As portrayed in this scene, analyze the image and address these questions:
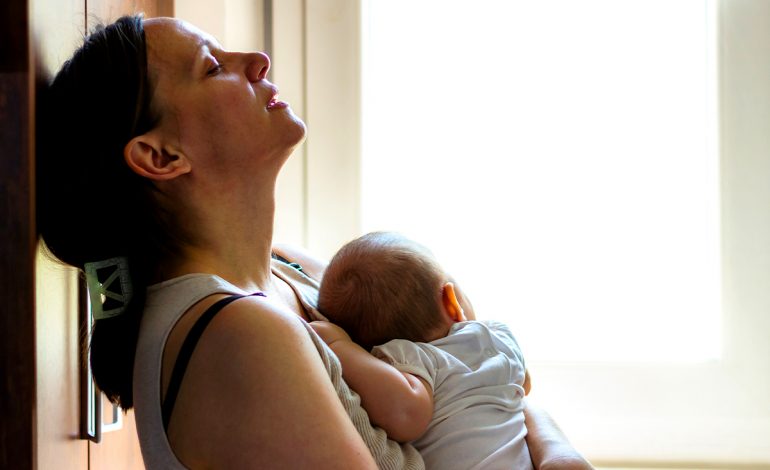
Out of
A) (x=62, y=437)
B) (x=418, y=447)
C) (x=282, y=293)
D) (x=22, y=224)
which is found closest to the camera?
(x=22, y=224)

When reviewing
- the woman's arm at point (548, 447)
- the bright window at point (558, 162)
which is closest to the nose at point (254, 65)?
the woman's arm at point (548, 447)

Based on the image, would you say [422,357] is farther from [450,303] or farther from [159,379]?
[159,379]

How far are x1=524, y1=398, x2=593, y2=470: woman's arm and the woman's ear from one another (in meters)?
0.63

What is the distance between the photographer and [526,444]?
1199 millimetres

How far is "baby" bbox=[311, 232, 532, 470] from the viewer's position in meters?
1.06

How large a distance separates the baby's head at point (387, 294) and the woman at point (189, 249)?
117 mm

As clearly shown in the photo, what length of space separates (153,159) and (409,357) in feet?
1.39

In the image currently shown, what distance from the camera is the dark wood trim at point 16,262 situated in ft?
2.71

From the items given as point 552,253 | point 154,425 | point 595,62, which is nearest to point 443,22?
point 595,62

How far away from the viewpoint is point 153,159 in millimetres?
1030

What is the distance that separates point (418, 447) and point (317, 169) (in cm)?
92

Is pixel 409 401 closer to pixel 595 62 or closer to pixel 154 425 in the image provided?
pixel 154 425

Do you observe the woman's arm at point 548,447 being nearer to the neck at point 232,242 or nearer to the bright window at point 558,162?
the neck at point 232,242

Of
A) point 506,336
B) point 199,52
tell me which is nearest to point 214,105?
point 199,52
